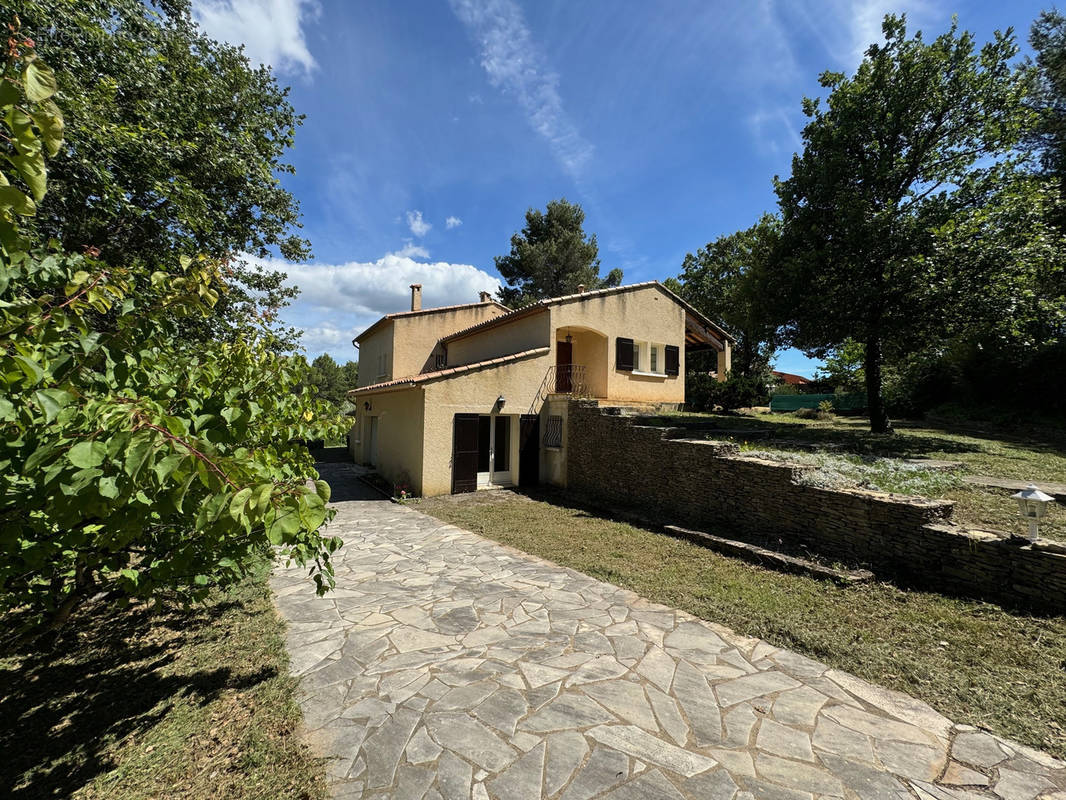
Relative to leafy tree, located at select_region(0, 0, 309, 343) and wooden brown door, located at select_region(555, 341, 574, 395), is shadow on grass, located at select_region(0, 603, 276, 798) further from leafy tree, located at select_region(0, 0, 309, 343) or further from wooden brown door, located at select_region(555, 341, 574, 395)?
wooden brown door, located at select_region(555, 341, 574, 395)

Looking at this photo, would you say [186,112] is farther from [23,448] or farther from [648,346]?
[648,346]

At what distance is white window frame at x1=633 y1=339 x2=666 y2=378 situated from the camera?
→ 16016 mm

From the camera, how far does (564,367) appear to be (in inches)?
608

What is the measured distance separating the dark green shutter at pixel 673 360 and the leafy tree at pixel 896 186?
3.78 metres

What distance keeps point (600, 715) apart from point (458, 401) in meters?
9.73

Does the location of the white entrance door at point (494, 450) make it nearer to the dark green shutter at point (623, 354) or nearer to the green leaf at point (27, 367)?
the dark green shutter at point (623, 354)

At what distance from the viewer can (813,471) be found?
7.88 metres

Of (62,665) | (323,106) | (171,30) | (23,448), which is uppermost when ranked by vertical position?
(171,30)

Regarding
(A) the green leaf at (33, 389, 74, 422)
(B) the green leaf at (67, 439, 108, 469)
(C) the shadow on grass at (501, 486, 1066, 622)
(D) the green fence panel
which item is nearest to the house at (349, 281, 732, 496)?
(C) the shadow on grass at (501, 486, 1066, 622)

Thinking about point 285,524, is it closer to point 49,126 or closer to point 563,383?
point 49,126

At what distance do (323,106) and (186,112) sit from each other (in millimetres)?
3103

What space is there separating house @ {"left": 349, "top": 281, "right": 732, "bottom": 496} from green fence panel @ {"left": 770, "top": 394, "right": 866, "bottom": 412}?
13155 mm

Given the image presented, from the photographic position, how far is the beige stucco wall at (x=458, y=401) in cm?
1213

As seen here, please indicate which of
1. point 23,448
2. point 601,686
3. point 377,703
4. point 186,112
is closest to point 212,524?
point 23,448
